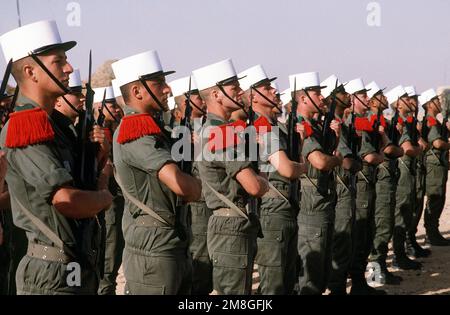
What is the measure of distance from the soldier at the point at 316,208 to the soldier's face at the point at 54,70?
2965 mm

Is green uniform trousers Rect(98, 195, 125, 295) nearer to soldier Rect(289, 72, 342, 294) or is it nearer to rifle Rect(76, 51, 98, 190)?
soldier Rect(289, 72, 342, 294)

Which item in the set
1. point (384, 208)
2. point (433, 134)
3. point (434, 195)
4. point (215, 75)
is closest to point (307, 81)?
point (215, 75)

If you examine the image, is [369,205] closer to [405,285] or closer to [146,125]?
[405,285]

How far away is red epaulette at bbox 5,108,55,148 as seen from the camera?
3.05 meters

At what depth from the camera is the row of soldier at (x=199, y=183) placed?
10.5 ft

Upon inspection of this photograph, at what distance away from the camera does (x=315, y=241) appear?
20.1 ft

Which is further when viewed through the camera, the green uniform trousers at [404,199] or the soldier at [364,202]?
the green uniform trousers at [404,199]

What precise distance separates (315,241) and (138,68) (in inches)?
112

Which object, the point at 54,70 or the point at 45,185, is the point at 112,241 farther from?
the point at 45,185

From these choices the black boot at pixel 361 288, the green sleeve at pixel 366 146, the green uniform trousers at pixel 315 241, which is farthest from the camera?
the green sleeve at pixel 366 146

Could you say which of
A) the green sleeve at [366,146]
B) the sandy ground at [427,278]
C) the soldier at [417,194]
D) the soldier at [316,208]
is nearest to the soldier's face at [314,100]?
the soldier at [316,208]

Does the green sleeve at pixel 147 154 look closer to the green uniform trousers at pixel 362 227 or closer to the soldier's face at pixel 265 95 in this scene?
the soldier's face at pixel 265 95
